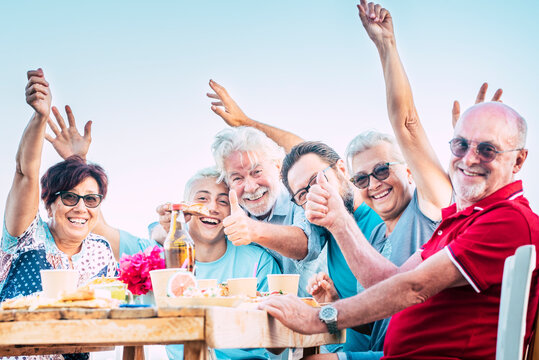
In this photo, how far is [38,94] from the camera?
3.09 metres

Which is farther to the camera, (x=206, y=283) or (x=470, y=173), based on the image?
(x=206, y=283)

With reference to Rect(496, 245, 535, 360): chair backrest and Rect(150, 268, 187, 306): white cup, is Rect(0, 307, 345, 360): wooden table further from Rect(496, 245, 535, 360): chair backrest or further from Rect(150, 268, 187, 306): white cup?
Rect(496, 245, 535, 360): chair backrest

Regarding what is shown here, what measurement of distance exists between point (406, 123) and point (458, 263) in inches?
48.0

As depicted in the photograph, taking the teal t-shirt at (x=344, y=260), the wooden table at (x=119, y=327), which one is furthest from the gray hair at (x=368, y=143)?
the wooden table at (x=119, y=327)

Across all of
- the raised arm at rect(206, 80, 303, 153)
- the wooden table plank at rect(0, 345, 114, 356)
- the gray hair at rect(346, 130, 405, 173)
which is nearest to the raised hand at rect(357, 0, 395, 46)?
the gray hair at rect(346, 130, 405, 173)

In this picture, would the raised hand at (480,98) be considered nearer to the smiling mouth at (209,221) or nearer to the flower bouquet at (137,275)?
the smiling mouth at (209,221)

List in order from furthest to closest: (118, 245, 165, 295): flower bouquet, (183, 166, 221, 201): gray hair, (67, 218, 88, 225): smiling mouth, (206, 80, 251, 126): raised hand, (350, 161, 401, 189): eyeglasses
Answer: (206, 80, 251, 126): raised hand < (183, 166, 221, 201): gray hair < (67, 218, 88, 225): smiling mouth < (350, 161, 401, 189): eyeglasses < (118, 245, 165, 295): flower bouquet

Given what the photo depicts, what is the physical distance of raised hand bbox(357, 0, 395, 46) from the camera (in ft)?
10.0

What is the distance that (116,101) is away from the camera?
5426 millimetres

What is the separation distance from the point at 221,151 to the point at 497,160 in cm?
187

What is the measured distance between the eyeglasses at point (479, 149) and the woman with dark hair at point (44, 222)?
6.30ft

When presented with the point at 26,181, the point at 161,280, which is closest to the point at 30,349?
the point at 161,280

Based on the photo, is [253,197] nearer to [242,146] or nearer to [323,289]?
Answer: [242,146]

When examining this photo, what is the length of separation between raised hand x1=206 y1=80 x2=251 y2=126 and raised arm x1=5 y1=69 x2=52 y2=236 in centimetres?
140
